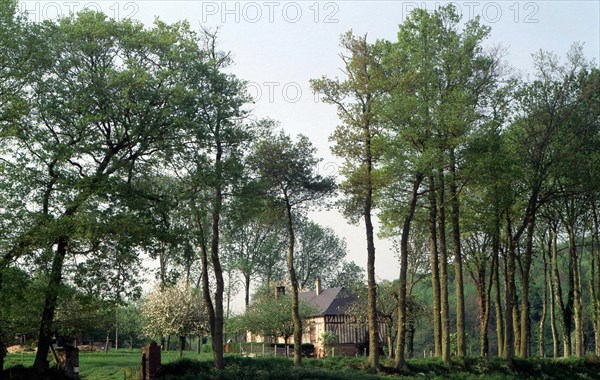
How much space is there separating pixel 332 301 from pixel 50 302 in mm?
44585

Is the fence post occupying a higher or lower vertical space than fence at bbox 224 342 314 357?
higher

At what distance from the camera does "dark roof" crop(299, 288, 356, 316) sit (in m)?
66.1

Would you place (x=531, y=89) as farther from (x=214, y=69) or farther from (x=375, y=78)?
(x=214, y=69)

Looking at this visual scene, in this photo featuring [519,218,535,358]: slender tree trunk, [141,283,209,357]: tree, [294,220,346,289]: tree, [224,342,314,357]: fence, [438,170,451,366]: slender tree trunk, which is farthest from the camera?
[294,220,346,289]: tree

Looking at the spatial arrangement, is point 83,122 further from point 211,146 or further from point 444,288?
point 444,288

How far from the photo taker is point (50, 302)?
2523 cm

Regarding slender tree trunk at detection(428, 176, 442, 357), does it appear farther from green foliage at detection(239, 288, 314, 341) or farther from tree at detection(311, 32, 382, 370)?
green foliage at detection(239, 288, 314, 341)

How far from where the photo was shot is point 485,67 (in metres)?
35.7

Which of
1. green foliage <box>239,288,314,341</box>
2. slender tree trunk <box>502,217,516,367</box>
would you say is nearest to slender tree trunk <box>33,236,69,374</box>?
slender tree trunk <box>502,217,516,367</box>

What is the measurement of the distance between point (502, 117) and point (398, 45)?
7007 mm

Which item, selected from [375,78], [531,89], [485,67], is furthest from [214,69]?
[531,89]

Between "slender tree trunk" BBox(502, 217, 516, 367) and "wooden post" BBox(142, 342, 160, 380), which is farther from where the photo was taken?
"slender tree trunk" BBox(502, 217, 516, 367)

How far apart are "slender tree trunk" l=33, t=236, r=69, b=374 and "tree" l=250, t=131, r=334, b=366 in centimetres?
1389

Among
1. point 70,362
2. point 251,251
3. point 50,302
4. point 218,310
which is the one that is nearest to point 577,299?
point 218,310
